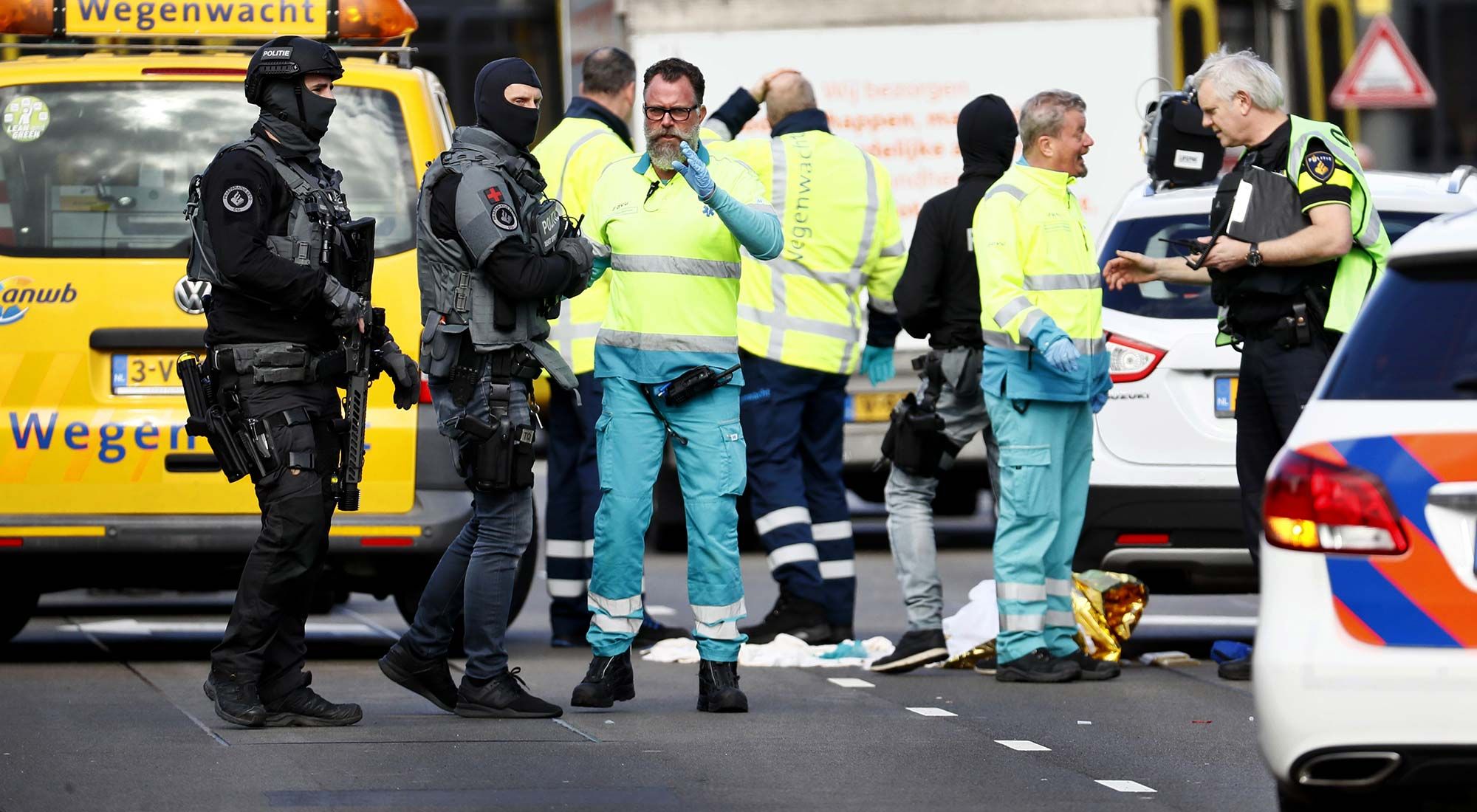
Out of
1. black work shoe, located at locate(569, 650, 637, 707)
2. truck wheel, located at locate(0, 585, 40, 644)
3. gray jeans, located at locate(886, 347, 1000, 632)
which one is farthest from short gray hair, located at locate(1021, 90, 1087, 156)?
truck wheel, located at locate(0, 585, 40, 644)

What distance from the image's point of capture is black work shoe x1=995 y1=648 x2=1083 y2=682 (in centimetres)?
848

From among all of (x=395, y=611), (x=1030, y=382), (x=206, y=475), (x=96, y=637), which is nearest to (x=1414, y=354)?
(x=1030, y=382)

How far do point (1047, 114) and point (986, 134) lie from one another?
566 mm

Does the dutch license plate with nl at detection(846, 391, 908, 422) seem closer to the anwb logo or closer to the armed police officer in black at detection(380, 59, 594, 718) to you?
the anwb logo

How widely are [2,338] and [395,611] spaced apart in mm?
3292

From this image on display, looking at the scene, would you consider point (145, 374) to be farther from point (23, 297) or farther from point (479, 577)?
point (479, 577)

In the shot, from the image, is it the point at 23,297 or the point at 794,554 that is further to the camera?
the point at 794,554

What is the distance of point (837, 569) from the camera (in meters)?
9.59

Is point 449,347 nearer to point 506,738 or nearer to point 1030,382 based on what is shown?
point 506,738

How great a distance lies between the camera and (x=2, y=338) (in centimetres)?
843

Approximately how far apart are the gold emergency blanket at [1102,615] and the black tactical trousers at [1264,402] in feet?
3.61

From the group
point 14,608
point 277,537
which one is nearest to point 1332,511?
point 277,537

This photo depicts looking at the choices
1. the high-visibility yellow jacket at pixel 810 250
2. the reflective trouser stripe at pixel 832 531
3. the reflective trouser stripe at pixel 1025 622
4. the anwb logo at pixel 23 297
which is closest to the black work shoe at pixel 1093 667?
the reflective trouser stripe at pixel 1025 622

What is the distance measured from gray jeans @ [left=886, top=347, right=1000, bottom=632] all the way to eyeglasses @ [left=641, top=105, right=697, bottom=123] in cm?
178
